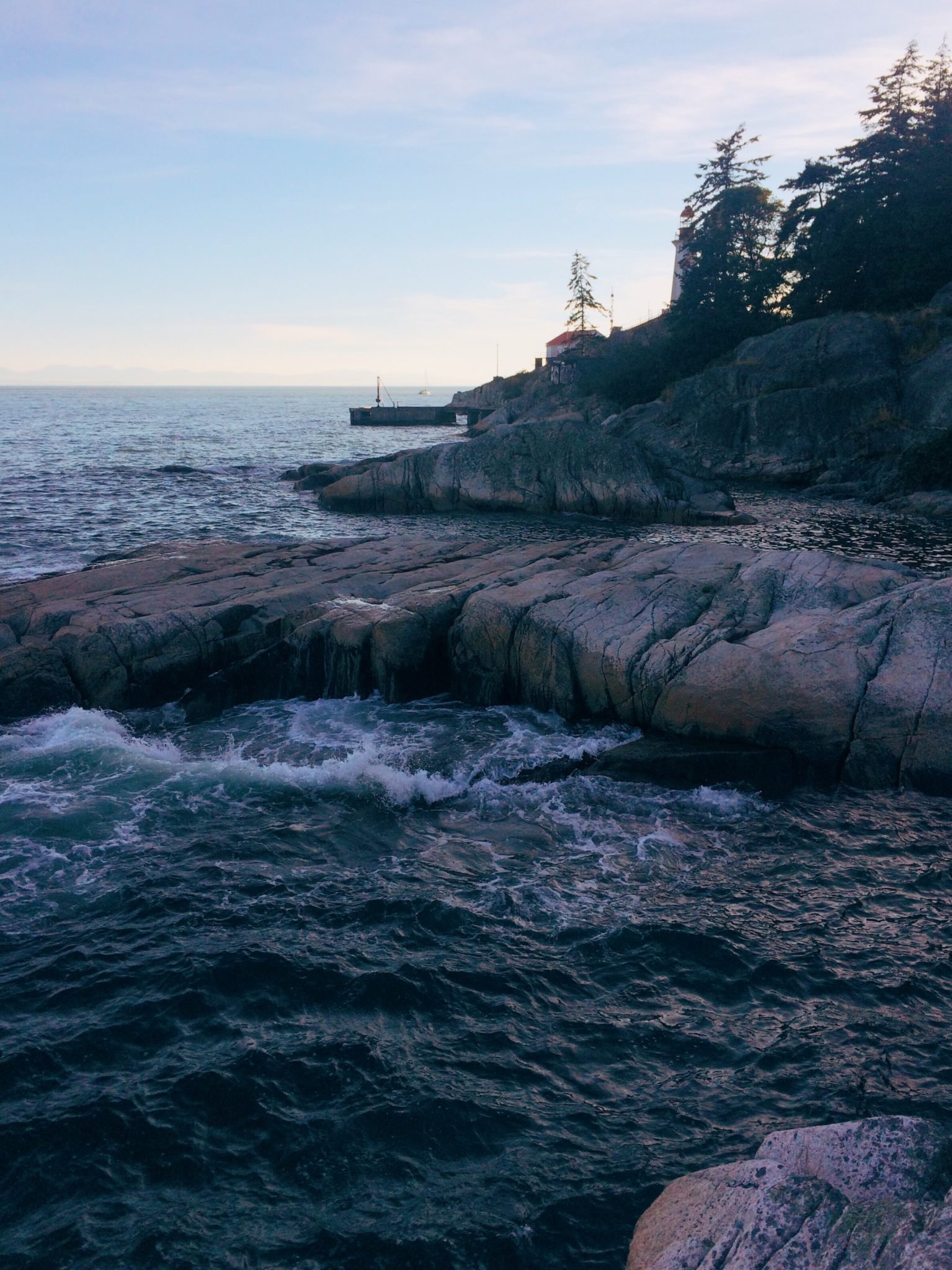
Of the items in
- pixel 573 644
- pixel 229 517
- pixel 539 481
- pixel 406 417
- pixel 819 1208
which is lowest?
pixel 819 1208

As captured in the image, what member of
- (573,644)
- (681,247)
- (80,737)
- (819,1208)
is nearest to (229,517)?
(80,737)

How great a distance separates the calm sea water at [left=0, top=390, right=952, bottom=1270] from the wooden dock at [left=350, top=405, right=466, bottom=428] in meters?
80.0

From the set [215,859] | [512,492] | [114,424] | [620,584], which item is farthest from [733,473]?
[114,424]

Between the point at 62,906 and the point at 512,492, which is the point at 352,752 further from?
the point at 512,492

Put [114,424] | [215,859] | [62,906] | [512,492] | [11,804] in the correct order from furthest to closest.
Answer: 1. [114,424]
2. [512,492]
3. [11,804]
4. [215,859]
5. [62,906]

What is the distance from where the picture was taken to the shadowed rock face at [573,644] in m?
→ 12.5

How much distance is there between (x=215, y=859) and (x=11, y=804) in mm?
3536

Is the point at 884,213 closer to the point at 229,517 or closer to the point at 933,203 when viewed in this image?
the point at 933,203

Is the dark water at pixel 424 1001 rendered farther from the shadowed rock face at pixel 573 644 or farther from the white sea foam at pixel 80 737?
the shadowed rock face at pixel 573 644

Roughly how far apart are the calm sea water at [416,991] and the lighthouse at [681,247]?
5746 centimetres

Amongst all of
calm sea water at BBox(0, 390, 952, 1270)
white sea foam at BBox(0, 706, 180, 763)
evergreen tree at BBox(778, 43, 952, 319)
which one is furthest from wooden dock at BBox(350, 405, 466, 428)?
calm sea water at BBox(0, 390, 952, 1270)

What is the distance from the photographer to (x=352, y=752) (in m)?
13.7

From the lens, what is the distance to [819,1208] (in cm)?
478

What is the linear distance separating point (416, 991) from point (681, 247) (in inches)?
2900
